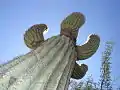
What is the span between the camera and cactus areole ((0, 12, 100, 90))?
7.31 feet

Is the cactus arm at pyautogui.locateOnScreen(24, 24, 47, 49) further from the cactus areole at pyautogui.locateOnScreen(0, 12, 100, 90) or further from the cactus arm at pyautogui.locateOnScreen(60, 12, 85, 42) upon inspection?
the cactus arm at pyautogui.locateOnScreen(60, 12, 85, 42)

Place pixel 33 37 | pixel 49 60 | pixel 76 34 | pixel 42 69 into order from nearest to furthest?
pixel 42 69
pixel 49 60
pixel 33 37
pixel 76 34

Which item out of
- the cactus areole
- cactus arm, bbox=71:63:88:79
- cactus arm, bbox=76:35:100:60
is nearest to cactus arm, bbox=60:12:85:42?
the cactus areole

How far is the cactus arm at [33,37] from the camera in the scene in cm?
294

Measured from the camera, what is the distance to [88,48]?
3.12 m

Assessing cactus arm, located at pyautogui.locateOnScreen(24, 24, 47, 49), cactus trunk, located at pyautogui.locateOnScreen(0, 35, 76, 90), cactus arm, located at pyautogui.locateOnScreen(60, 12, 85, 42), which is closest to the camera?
cactus trunk, located at pyautogui.locateOnScreen(0, 35, 76, 90)

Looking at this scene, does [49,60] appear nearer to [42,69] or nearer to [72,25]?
[42,69]

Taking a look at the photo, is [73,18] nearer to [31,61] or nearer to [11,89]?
[31,61]

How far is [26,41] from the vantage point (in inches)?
118

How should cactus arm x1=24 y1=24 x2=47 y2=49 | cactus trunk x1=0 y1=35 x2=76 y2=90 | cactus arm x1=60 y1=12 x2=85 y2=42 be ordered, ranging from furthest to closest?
1. cactus arm x1=60 y1=12 x2=85 y2=42
2. cactus arm x1=24 y1=24 x2=47 y2=49
3. cactus trunk x1=0 y1=35 x2=76 y2=90

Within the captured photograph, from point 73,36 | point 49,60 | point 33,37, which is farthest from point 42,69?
point 73,36

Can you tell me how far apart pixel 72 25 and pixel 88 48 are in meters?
0.30

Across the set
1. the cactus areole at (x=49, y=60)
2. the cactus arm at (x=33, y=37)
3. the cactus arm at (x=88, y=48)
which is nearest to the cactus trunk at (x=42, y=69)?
the cactus areole at (x=49, y=60)

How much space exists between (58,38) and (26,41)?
350 millimetres
